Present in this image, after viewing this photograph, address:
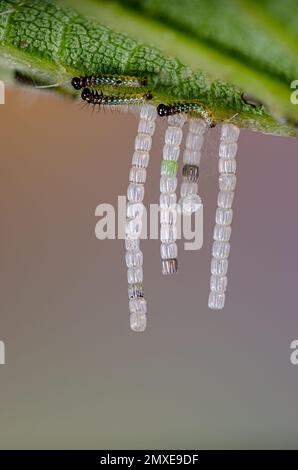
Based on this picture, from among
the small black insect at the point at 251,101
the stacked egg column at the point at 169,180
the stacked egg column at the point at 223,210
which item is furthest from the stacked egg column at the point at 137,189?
the small black insect at the point at 251,101

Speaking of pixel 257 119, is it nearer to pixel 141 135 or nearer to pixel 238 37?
A: pixel 238 37

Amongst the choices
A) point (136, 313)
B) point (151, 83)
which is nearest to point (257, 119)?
point (151, 83)

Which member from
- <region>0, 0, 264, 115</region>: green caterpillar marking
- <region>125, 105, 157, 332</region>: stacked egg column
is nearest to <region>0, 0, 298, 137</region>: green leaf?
<region>0, 0, 264, 115</region>: green caterpillar marking

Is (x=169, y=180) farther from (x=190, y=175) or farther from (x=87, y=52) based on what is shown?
(x=87, y=52)

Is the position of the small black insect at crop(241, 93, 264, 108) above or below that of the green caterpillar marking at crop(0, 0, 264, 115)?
below

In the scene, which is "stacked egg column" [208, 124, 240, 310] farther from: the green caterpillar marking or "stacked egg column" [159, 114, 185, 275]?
the green caterpillar marking

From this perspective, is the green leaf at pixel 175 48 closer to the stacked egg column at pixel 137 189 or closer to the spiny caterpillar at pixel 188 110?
the spiny caterpillar at pixel 188 110
